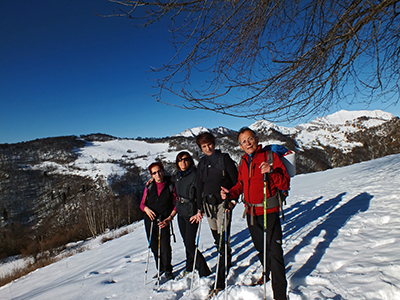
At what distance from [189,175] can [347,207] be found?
4.30m

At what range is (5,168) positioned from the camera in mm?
100000

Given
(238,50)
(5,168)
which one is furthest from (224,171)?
A: (5,168)

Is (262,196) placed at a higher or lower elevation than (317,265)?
higher

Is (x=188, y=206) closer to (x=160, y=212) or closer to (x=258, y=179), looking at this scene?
(x=160, y=212)

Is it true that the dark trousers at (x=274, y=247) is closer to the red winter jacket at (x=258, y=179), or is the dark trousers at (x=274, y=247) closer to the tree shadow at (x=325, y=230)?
the red winter jacket at (x=258, y=179)

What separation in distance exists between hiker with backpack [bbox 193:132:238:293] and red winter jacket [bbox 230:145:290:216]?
0.84 feet

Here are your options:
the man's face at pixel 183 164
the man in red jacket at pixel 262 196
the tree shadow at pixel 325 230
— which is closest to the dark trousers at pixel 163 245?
the man's face at pixel 183 164

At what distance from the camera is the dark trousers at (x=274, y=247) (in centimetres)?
210

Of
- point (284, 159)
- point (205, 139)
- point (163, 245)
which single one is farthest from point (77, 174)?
point (284, 159)

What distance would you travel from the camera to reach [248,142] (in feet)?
7.91

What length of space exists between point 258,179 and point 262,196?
0.20 m

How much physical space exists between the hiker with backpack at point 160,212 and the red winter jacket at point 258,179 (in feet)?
4.64

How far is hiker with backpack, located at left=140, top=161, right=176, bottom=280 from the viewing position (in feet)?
11.0

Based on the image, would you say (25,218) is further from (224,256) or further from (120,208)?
(224,256)
